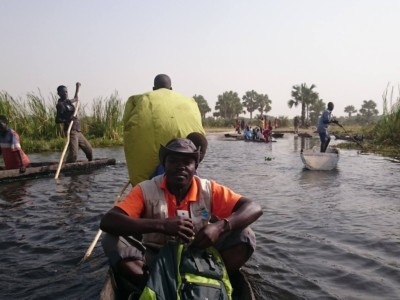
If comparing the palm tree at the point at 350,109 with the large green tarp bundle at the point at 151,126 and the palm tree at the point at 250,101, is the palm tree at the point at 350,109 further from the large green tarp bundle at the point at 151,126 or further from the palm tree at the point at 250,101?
the large green tarp bundle at the point at 151,126

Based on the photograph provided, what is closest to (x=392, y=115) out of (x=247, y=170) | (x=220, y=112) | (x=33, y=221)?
(x=247, y=170)

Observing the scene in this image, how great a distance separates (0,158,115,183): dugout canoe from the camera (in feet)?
30.1

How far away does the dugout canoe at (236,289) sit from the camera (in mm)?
2601

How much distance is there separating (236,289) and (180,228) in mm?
723

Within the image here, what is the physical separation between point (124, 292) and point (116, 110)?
19.4 meters

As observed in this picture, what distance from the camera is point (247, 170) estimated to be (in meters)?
12.9

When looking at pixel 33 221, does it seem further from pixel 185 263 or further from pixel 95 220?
pixel 185 263

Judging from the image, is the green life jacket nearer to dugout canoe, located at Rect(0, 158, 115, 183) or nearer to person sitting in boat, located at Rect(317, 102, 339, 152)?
dugout canoe, located at Rect(0, 158, 115, 183)

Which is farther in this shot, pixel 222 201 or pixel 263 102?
pixel 263 102

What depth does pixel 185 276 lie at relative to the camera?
8.20ft

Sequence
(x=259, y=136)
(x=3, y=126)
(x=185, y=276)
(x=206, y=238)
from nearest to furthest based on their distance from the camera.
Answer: (x=185, y=276), (x=206, y=238), (x=3, y=126), (x=259, y=136)

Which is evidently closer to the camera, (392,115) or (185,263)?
(185,263)

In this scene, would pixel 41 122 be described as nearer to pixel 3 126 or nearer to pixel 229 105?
pixel 3 126

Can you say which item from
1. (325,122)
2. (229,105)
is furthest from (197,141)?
(229,105)
